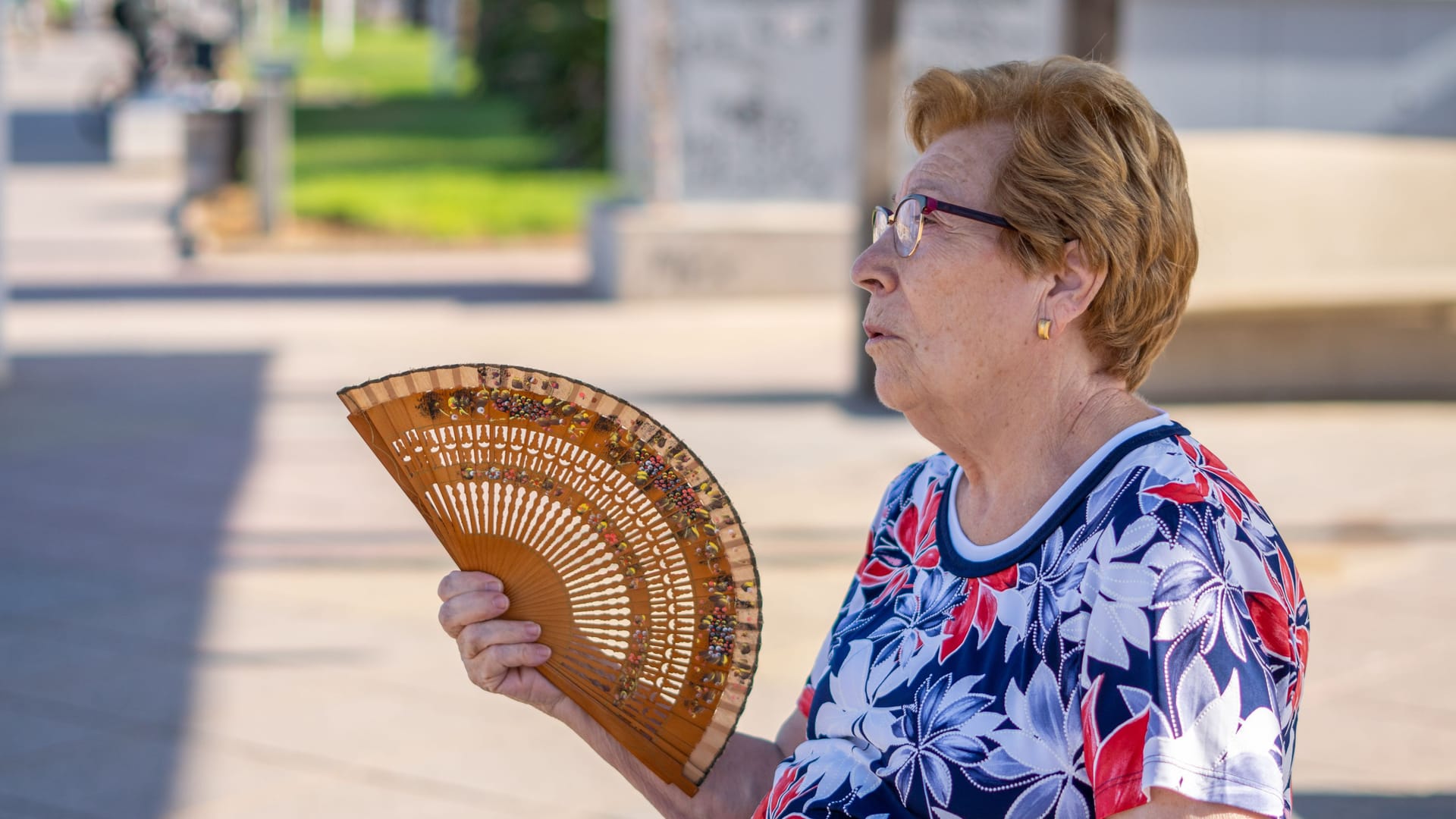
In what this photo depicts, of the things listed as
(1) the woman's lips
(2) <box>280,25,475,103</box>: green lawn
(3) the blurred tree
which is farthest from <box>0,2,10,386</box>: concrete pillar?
(2) <box>280,25,475,103</box>: green lawn

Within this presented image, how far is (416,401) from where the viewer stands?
196cm

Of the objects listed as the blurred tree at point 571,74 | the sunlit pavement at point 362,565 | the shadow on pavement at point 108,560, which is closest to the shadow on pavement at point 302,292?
the sunlit pavement at point 362,565

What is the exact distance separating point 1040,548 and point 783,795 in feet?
1.68

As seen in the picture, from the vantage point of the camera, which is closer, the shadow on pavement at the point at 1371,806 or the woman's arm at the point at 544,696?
the woman's arm at the point at 544,696

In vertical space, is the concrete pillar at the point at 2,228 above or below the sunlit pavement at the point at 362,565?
above

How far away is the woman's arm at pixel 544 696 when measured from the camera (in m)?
2.09

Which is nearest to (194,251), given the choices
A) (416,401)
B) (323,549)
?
(323,549)

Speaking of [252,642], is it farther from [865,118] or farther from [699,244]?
[699,244]

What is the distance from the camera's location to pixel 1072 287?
80.0 inches

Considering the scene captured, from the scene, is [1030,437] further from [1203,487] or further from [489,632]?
[489,632]

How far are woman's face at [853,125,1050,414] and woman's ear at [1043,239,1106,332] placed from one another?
0.6 inches

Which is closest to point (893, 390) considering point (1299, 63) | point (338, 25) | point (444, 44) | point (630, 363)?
point (630, 363)

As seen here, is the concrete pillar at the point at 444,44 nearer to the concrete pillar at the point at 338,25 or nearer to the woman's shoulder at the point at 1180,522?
the concrete pillar at the point at 338,25

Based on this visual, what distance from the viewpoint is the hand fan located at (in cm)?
197
